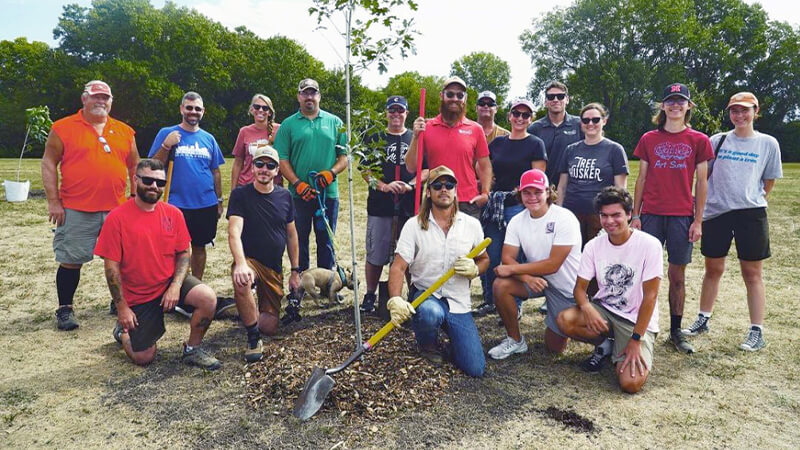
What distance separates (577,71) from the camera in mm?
41875

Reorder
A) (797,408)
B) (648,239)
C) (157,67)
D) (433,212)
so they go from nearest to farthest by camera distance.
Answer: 1. (797,408)
2. (648,239)
3. (433,212)
4. (157,67)

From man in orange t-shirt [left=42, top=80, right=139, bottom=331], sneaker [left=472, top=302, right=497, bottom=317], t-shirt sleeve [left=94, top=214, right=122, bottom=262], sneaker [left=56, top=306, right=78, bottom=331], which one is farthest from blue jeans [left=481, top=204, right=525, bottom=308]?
sneaker [left=56, top=306, right=78, bottom=331]

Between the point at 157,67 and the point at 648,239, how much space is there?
43.7m

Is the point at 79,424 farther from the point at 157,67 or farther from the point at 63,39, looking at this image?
the point at 63,39

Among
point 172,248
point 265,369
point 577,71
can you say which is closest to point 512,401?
point 265,369

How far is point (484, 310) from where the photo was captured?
5531 mm

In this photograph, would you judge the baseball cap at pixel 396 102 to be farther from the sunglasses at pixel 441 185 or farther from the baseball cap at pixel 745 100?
the baseball cap at pixel 745 100

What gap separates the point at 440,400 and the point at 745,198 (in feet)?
10.9

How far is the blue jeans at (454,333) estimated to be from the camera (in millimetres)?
4047

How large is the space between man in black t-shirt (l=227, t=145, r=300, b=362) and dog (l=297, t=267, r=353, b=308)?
22.6 inches

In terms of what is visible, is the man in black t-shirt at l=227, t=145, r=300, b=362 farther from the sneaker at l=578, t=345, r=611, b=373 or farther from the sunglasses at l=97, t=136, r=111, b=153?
the sneaker at l=578, t=345, r=611, b=373

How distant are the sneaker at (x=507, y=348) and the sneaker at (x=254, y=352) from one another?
200 centimetres

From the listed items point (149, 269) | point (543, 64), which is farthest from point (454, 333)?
point (543, 64)

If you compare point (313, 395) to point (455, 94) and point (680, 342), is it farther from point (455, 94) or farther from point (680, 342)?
point (680, 342)
